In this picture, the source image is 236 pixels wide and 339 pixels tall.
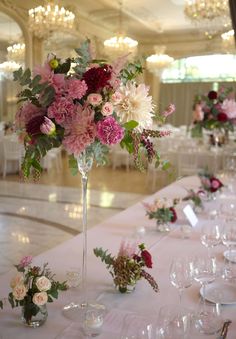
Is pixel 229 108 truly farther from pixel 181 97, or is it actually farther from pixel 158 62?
pixel 181 97

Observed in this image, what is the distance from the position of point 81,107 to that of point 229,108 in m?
2.87

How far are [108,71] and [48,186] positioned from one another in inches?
278

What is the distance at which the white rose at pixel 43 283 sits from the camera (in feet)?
4.81

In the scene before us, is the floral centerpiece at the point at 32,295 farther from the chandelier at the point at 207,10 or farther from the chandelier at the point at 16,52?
the chandelier at the point at 16,52

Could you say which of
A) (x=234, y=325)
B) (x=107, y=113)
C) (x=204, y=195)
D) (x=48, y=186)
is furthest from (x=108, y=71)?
(x=48, y=186)

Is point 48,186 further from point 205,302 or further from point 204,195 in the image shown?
point 205,302

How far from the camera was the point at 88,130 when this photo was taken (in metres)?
1.41

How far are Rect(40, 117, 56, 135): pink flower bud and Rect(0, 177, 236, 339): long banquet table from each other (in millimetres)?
679

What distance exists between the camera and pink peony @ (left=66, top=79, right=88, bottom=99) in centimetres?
137

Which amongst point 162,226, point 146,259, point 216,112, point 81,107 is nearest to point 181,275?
point 146,259

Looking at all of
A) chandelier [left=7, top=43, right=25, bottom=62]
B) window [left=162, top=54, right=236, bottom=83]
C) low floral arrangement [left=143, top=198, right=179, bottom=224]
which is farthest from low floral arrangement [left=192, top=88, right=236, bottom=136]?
window [left=162, top=54, right=236, bottom=83]

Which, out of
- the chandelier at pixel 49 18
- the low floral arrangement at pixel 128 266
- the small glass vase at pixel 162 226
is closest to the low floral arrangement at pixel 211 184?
the small glass vase at pixel 162 226

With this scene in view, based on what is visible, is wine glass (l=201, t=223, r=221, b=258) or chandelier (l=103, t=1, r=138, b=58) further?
chandelier (l=103, t=1, r=138, b=58)

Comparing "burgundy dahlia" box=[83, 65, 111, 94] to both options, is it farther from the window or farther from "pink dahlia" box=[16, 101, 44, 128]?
the window
